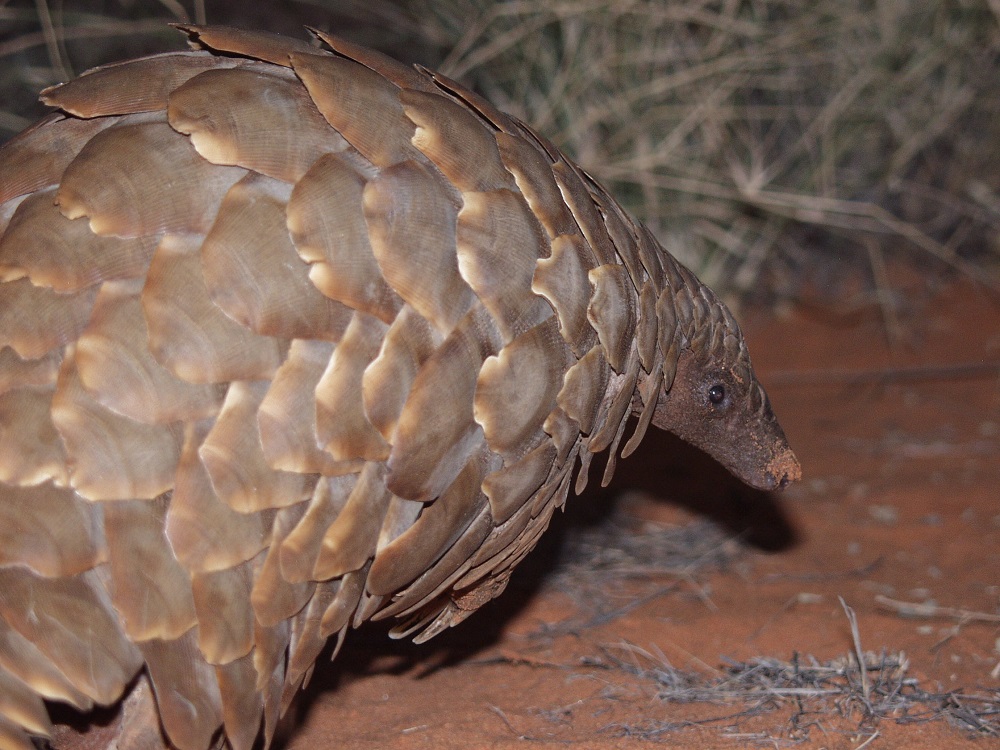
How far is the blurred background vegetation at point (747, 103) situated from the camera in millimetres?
4676

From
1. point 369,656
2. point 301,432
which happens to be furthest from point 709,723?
point 301,432

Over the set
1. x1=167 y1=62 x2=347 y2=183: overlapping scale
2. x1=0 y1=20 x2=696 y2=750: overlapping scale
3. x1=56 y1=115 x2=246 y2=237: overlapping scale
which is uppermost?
x1=167 y1=62 x2=347 y2=183: overlapping scale

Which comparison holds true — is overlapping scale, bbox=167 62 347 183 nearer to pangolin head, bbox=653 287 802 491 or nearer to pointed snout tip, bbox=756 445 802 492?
pangolin head, bbox=653 287 802 491

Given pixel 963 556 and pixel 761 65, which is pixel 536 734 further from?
pixel 761 65

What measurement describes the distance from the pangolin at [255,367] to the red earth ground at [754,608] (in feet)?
2.33

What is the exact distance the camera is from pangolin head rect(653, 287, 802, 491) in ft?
8.09

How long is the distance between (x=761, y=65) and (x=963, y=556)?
8.66 feet

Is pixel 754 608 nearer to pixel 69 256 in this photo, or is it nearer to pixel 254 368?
pixel 254 368

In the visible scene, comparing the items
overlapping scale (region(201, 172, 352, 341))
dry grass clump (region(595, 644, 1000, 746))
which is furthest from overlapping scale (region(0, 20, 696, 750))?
dry grass clump (region(595, 644, 1000, 746))

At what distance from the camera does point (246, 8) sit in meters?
6.60

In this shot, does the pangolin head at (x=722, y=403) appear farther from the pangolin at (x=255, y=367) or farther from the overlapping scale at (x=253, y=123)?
the overlapping scale at (x=253, y=123)

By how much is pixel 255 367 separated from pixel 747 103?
14.5 feet

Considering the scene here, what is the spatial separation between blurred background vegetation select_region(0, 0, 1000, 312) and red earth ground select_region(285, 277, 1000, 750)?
0.87 metres

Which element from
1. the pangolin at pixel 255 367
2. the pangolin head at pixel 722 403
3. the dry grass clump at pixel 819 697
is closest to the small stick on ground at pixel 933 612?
the dry grass clump at pixel 819 697
